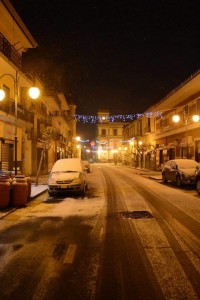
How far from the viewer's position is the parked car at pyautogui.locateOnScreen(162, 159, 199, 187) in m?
19.8

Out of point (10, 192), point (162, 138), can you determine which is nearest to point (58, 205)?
point (10, 192)

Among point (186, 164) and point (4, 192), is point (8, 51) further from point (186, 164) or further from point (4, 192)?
point (186, 164)

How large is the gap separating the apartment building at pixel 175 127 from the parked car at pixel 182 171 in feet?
11.8

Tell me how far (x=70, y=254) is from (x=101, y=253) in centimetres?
58

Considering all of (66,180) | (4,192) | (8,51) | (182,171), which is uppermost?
(8,51)

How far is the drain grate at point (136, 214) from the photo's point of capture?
10.6 meters

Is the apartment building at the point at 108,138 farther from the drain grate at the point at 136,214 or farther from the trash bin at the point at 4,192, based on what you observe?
the drain grate at the point at 136,214

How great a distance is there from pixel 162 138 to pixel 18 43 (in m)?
22.9

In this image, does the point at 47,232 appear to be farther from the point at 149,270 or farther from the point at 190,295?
the point at 190,295

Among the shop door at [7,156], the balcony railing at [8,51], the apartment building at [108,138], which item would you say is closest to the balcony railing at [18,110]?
the shop door at [7,156]

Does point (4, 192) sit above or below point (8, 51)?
below

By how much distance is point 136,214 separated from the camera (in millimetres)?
11094

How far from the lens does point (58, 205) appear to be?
13617 mm

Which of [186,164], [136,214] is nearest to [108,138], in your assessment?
[186,164]
